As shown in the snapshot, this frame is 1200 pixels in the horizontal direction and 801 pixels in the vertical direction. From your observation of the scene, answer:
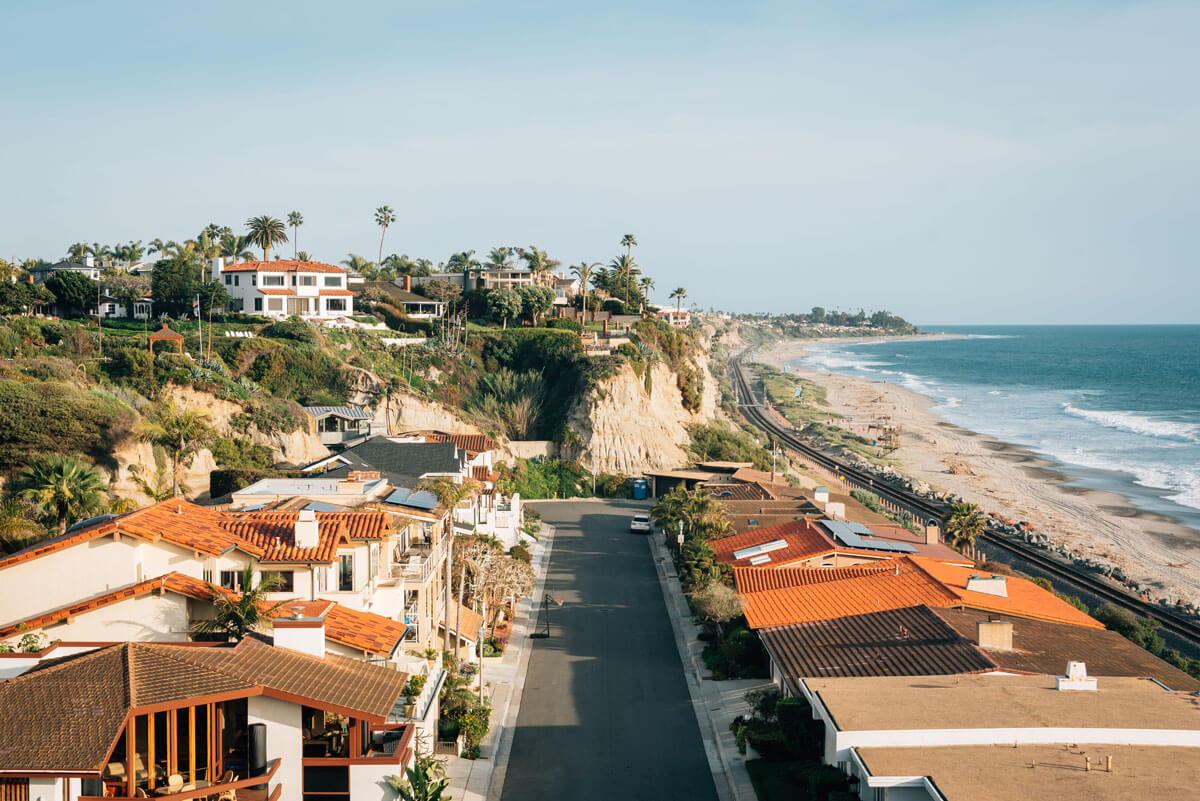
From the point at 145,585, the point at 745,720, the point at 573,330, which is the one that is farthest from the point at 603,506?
the point at 145,585

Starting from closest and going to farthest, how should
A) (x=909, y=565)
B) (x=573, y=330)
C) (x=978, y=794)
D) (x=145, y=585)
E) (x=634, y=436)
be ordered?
1. (x=978, y=794)
2. (x=145, y=585)
3. (x=909, y=565)
4. (x=634, y=436)
5. (x=573, y=330)

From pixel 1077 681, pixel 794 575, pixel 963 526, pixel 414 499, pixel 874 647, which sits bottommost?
pixel 794 575

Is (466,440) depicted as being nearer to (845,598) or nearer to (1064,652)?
(845,598)

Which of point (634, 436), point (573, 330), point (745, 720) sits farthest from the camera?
point (573, 330)

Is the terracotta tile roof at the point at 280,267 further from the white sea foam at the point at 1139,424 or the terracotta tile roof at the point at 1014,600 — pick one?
the white sea foam at the point at 1139,424

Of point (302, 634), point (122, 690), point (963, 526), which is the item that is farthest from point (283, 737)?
point (963, 526)

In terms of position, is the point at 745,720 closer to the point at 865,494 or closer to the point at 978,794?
the point at 978,794
